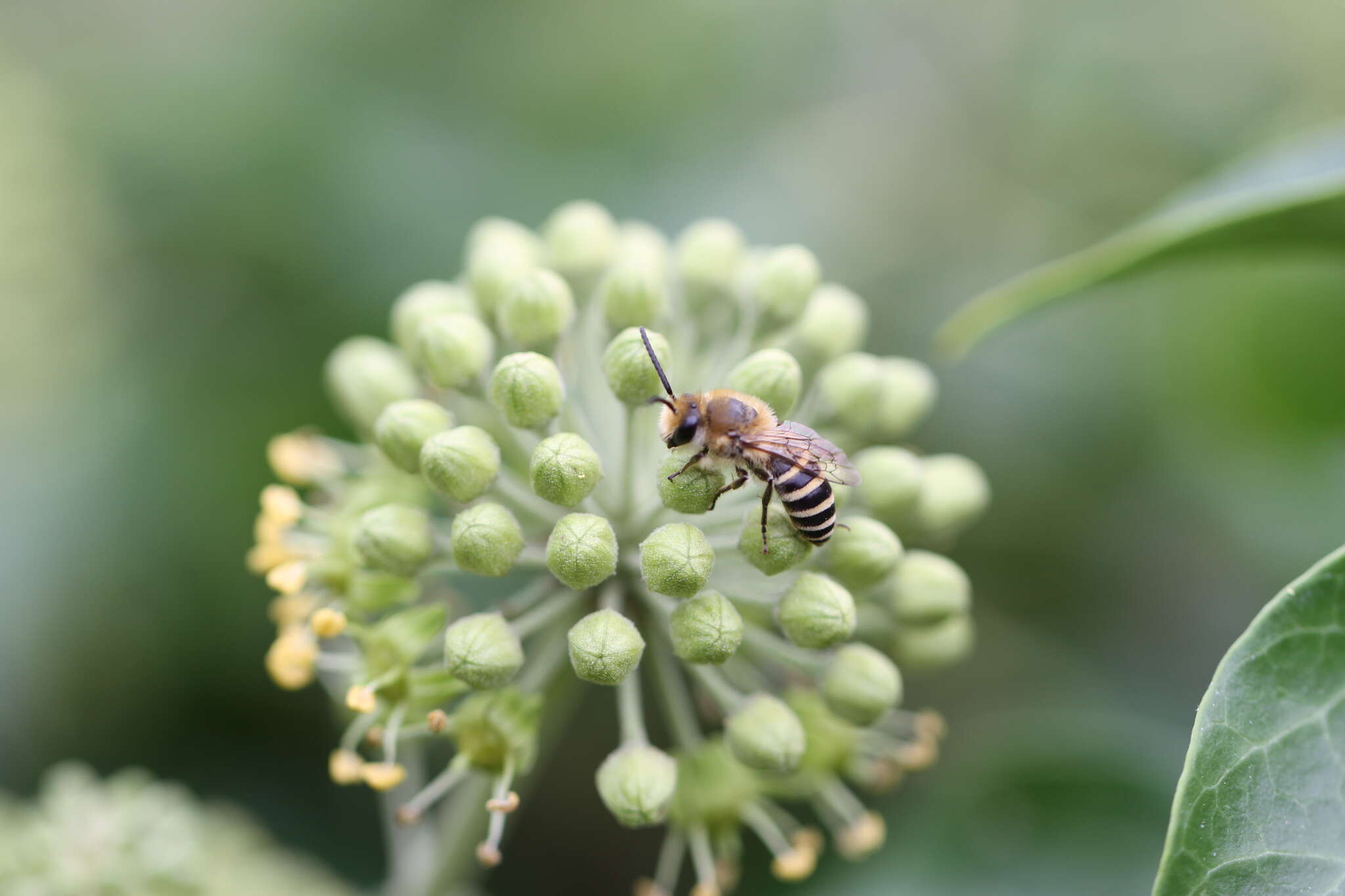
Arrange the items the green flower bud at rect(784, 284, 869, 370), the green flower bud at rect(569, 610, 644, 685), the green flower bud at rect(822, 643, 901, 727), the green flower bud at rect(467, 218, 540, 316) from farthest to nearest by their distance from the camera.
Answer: the green flower bud at rect(784, 284, 869, 370)
the green flower bud at rect(467, 218, 540, 316)
the green flower bud at rect(822, 643, 901, 727)
the green flower bud at rect(569, 610, 644, 685)

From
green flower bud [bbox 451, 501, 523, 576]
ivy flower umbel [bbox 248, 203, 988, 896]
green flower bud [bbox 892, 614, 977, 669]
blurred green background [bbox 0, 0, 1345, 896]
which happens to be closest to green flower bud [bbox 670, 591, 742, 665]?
ivy flower umbel [bbox 248, 203, 988, 896]

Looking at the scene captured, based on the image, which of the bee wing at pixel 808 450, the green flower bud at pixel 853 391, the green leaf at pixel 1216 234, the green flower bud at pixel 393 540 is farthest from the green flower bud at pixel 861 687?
the green flower bud at pixel 393 540

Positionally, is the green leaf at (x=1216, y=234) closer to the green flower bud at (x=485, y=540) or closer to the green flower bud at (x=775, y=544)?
the green flower bud at (x=775, y=544)

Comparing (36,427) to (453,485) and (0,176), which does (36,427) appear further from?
(453,485)

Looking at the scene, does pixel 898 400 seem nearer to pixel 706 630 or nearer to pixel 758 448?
pixel 758 448

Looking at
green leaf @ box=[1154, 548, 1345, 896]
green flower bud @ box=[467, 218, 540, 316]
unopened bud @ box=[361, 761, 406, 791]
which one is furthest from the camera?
green flower bud @ box=[467, 218, 540, 316]

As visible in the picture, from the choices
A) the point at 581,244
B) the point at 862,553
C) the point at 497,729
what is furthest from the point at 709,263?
the point at 497,729

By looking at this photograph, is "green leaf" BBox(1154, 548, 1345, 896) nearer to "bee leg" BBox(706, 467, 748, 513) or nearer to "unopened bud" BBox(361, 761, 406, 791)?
"bee leg" BBox(706, 467, 748, 513)
